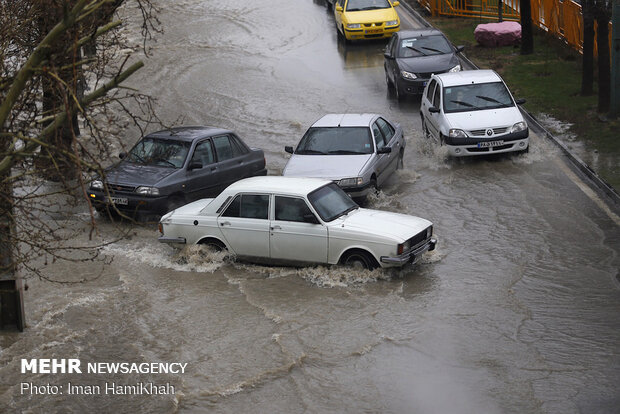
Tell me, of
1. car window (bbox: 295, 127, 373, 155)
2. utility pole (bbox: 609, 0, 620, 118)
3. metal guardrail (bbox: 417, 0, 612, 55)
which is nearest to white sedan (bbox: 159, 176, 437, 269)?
car window (bbox: 295, 127, 373, 155)

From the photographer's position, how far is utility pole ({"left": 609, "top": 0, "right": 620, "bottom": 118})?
19956mm

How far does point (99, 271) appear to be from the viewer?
1447 centimetres

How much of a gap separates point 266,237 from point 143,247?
9.23 ft

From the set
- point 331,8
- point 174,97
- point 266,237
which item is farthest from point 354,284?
point 331,8

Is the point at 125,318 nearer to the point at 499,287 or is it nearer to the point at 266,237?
the point at 266,237

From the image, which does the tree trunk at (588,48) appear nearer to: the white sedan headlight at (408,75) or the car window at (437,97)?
the car window at (437,97)

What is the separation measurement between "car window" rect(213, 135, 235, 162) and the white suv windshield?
16.1ft

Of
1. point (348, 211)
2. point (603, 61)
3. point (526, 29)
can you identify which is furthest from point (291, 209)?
point (526, 29)

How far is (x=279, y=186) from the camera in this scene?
14.0m

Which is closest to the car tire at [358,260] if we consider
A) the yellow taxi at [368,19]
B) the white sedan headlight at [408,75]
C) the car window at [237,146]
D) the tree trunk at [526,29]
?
the car window at [237,146]

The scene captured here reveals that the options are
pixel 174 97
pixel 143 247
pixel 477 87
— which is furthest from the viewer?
pixel 174 97

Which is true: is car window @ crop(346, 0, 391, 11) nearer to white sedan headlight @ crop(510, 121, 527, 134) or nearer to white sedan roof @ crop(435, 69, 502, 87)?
white sedan roof @ crop(435, 69, 502, 87)

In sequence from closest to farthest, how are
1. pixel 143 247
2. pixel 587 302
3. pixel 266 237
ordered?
pixel 587 302 < pixel 266 237 < pixel 143 247

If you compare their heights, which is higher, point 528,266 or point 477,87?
point 477,87
